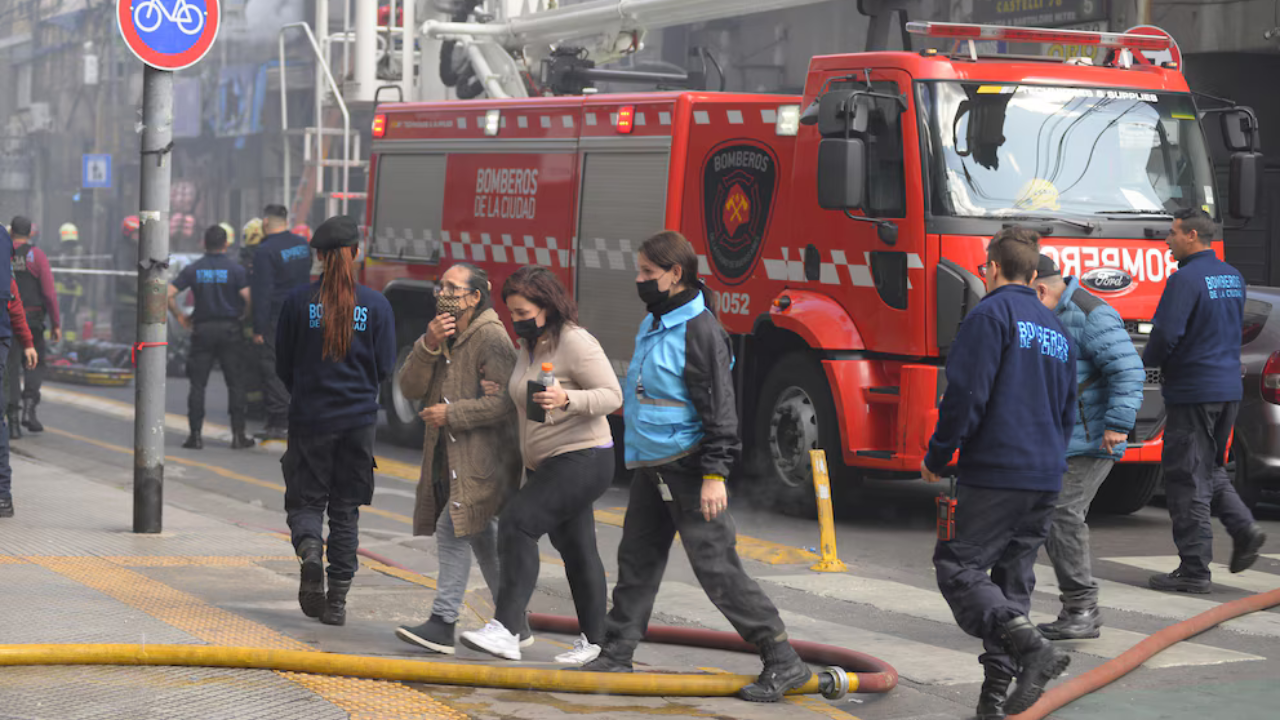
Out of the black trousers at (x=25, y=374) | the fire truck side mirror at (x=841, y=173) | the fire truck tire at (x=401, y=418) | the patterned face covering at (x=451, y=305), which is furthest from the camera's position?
the fire truck tire at (x=401, y=418)

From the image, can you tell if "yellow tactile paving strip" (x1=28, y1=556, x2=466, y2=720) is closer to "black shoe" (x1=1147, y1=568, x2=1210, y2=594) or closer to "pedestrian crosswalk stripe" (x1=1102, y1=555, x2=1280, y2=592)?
"black shoe" (x1=1147, y1=568, x2=1210, y2=594)

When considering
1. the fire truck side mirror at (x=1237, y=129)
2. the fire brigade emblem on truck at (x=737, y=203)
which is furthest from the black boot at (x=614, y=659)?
the fire truck side mirror at (x=1237, y=129)

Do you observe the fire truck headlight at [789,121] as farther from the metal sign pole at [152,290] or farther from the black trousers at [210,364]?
the black trousers at [210,364]

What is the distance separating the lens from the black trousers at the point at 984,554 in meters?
5.99

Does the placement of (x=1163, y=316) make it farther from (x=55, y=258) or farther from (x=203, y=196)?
(x=203, y=196)

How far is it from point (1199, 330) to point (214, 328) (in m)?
8.48

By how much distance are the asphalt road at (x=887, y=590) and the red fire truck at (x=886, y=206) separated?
0.53 meters

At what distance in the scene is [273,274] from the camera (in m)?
14.8

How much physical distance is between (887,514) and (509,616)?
5248mm

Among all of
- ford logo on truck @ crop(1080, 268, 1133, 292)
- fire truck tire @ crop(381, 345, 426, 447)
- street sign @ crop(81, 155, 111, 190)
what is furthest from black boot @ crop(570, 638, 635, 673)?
street sign @ crop(81, 155, 111, 190)

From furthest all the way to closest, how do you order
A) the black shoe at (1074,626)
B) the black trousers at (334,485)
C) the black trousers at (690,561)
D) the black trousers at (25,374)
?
the black trousers at (25,374), the black shoe at (1074,626), the black trousers at (334,485), the black trousers at (690,561)

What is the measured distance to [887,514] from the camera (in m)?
11.5

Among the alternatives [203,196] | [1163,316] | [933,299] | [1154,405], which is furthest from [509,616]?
[203,196]

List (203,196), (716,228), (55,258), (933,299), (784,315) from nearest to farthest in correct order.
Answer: (933,299) < (784,315) < (716,228) < (55,258) < (203,196)
